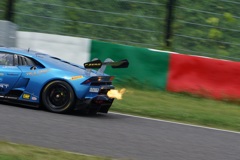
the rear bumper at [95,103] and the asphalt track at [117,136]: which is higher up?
the rear bumper at [95,103]

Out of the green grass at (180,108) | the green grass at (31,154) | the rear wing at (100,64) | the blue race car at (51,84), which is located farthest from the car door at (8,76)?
the green grass at (31,154)

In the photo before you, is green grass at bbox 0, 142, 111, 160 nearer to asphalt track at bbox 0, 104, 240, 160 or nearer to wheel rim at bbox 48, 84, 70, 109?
asphalt track at bbox 0, 104, 240, 160

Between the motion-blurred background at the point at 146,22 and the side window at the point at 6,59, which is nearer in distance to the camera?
the side window at the point at 6,59

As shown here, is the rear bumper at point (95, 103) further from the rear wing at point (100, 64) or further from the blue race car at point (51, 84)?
the rear wing at point (100, 64)

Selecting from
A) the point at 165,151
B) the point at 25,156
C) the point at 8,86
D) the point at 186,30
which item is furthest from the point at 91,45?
the point at 25,156

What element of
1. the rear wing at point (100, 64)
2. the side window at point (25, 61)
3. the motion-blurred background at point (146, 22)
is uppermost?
the motion-blurred background at point (146, 22)

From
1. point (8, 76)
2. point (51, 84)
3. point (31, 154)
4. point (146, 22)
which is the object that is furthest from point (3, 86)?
point (146, 22)

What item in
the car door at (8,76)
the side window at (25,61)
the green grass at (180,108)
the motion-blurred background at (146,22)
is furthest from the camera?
the motion-blurred background at (146,22)

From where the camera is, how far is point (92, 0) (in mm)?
15562

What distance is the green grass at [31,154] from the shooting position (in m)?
6.09

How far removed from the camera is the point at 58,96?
9727mm

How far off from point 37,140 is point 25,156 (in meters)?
1.21

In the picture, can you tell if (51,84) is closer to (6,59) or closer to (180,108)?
(6,59)

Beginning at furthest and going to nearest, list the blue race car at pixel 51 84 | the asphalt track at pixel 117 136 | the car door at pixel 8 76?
the car door at pixel 8 76 < the blue race car at pixel 51 84 < the asphalt track at pixel 117 136
